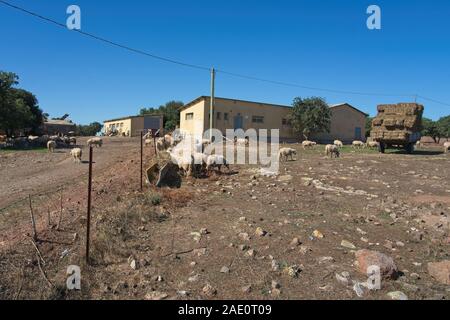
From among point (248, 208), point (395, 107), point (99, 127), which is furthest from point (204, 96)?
point (99, 127)

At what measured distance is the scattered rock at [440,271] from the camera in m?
5.36

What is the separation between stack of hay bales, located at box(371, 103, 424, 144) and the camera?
21438 mm

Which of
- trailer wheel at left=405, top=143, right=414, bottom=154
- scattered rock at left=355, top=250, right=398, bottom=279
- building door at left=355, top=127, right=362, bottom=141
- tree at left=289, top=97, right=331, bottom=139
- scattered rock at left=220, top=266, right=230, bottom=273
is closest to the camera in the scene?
scattered rock at left=355, top=250, right=398, bottom=279

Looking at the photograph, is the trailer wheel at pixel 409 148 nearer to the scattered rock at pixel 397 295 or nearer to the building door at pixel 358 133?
the scattered rock at pixel 397 295

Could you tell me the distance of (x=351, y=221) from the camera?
7953mm

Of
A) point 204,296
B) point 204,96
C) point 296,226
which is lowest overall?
point 204,296

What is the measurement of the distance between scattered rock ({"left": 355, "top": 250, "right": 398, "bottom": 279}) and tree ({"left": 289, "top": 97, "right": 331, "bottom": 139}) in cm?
3637

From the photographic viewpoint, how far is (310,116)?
40969mm

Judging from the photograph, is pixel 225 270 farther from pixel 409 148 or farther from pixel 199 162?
pixel 409 148

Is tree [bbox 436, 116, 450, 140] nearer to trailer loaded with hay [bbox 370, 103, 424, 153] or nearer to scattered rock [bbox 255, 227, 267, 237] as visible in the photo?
trailer loaded with hay [bbox 370, 103, 424, 153]

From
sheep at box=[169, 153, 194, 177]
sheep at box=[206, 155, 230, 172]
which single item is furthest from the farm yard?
sheep at box=[206, 155, 230, 172]

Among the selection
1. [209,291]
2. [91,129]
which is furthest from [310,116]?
[91,129]

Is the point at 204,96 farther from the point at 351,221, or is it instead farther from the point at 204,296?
the point at 204,296
